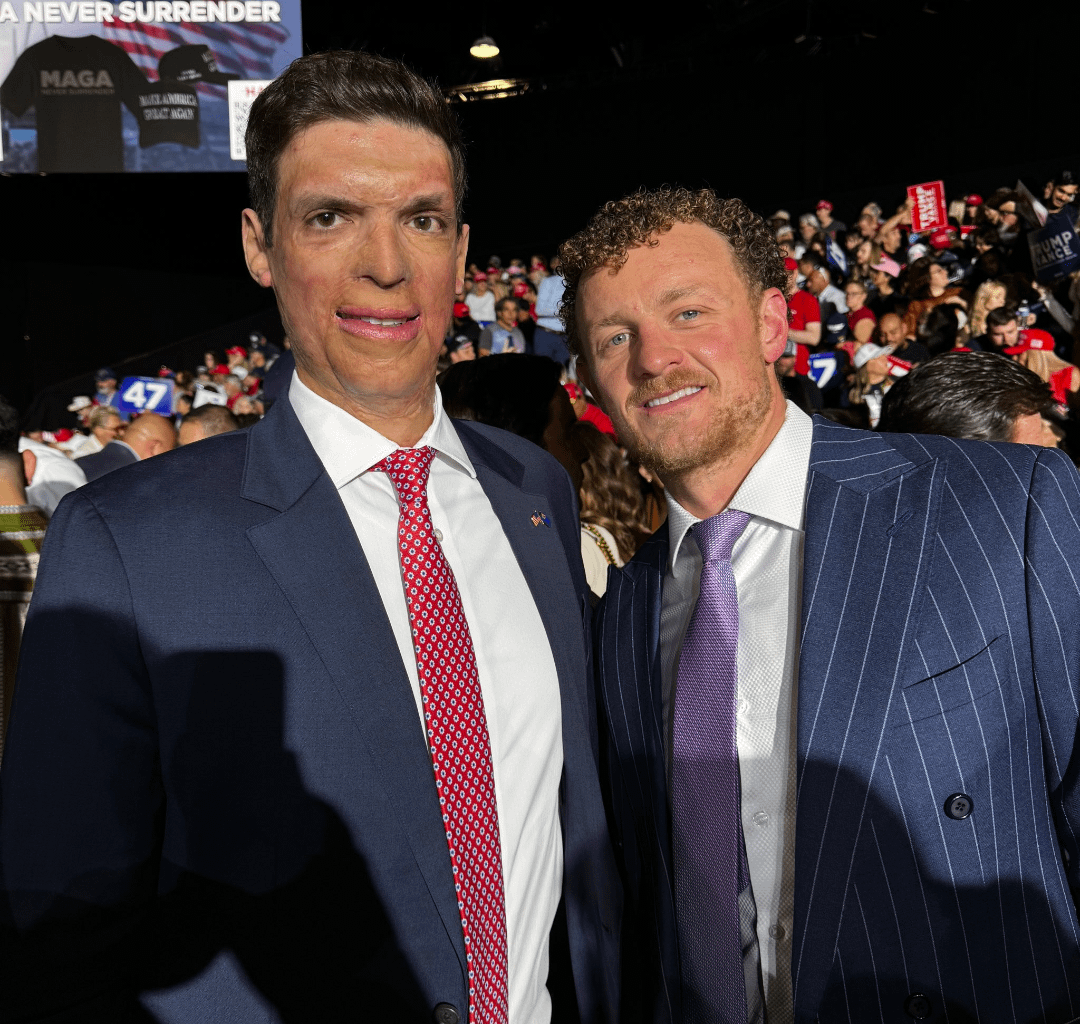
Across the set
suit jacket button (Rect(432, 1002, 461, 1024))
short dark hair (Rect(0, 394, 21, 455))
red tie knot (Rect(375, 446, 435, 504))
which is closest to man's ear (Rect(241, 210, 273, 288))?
red tie knot (Rect(375, 446, 435, 504))

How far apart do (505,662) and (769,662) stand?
0.40 m

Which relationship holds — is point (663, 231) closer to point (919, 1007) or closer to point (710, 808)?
point (710, 808)

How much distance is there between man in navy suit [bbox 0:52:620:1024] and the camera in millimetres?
1078

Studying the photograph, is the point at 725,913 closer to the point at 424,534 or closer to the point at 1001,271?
the point at 424,534

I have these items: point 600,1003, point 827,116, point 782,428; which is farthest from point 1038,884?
point 827,116

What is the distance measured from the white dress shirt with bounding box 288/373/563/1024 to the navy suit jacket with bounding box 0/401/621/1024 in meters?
0.12

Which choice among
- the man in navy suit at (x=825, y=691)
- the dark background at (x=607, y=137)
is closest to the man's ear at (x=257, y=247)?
the man in navy suit at (x=825, y=691)

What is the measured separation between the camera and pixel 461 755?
3.98 ft

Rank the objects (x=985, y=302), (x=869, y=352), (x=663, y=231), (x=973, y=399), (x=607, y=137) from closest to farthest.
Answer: (x=663, y=231) < (x=973, y=399) < (x=985, y=302) < (x=869, y=352) < (x=607, y=137)

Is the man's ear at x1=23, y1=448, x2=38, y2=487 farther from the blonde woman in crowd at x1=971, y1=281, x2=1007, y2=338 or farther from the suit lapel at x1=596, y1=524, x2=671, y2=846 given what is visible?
the blonde woman in crowd at x1=971, y1=281, x2=1007, y2=338

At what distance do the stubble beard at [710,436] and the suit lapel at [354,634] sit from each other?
0.56 m

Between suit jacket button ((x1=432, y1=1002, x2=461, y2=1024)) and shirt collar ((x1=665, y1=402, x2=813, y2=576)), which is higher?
shirt collar ((x1=665, y1=402, x2=813, y2=576))

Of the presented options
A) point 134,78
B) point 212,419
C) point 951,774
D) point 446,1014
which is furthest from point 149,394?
point 951,774

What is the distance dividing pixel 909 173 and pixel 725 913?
12.6m
